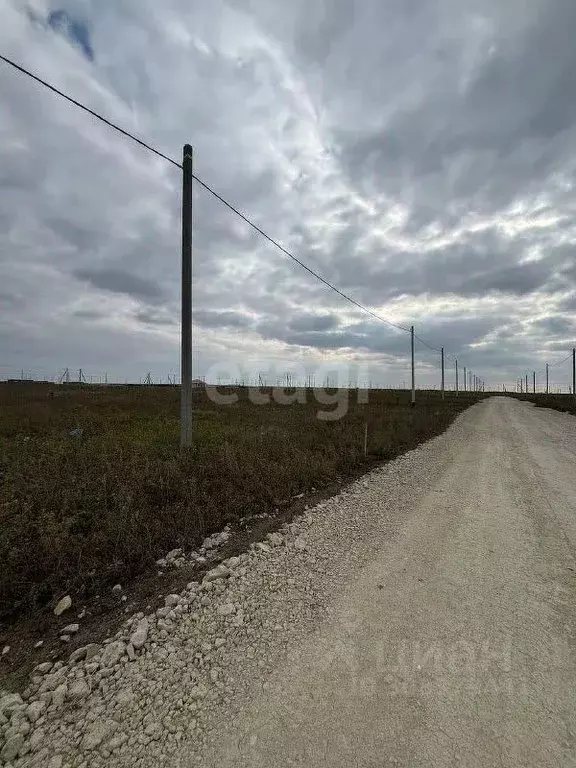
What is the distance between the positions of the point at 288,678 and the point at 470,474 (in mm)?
6769

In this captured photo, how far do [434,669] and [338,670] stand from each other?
2.02 feet

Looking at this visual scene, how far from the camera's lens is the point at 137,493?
5.79 m

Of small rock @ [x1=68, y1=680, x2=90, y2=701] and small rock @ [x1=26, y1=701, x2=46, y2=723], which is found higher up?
small rock @ [x1=68, y1=680, x2=90, y2=701]

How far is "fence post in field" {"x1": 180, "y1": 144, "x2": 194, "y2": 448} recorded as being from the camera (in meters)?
8.01

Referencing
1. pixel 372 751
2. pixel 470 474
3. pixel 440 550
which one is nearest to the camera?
pixel 372 751

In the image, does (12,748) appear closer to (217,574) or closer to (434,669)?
(217,574)

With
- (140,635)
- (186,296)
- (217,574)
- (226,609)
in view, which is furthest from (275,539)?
(186,296)

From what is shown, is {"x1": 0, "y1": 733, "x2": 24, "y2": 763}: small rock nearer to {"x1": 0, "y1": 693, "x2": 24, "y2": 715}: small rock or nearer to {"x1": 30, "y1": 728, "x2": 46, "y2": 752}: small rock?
{"x1": 30, "y1": 728, "x2": 46, "y2": 752}: small rock

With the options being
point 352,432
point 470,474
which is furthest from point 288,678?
point 352,432

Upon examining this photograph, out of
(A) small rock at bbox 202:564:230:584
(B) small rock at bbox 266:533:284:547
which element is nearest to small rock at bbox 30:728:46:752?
(A) small rock at bbox 202:564:230:584

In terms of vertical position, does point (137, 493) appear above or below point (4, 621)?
above

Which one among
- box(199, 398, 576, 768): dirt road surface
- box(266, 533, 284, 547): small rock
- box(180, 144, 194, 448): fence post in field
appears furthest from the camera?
box(180, 144, 194, 448): fence post in field

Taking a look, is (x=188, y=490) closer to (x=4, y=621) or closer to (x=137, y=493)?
(x=137, y=493)

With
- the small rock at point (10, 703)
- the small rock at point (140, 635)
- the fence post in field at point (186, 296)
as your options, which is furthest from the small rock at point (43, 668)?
the fence post in field at point (186, 296)
